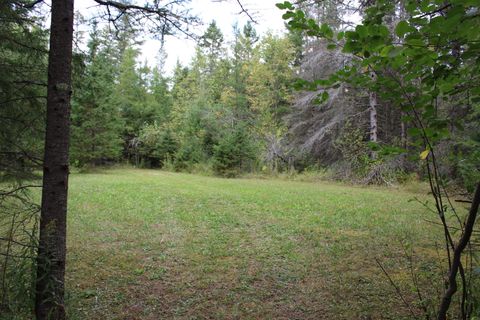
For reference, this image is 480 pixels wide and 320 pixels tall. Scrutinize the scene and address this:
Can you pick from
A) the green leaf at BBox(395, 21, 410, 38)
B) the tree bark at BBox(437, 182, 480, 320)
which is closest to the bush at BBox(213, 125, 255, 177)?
the tree bark at BBox(437, 182, 480, 320)

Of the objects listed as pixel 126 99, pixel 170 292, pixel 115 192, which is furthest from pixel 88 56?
pixel 126 99

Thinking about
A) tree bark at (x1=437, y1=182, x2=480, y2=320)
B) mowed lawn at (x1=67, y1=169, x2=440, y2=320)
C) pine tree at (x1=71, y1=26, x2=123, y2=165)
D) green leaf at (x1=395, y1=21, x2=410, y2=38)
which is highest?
pine tree at (x1=71, y1=26, x2=123, y2=165)

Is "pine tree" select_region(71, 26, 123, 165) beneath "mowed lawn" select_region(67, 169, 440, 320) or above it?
above

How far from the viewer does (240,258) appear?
438 centimetres

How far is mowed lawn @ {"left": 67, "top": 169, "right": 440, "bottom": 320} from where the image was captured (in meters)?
3.08

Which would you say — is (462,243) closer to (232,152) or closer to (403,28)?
(403,28)

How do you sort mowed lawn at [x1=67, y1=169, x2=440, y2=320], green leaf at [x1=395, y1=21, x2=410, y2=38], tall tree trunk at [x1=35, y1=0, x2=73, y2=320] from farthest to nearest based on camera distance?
mowed lawn at [x1=67, y1=169, x2=440, y2=320]
tall tree trunk at [x1=35, y1=0, x2=73, y2=320]
green leaf at [x1=395, y1=21, x2=410, y2=38]

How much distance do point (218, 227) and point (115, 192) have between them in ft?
17.1

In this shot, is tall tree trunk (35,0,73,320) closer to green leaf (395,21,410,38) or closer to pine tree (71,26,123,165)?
green leaf (395,21,410,38)

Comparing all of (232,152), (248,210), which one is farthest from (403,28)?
(232,152)

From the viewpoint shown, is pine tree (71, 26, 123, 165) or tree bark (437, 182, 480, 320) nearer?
tree bark (437, 182, 480, 320)

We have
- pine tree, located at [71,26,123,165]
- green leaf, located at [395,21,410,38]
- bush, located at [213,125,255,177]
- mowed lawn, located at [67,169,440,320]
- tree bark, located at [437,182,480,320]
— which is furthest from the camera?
pine tree, located at [71,26,123,165]

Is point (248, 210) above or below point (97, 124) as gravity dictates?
below

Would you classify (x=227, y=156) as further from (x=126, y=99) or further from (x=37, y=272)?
(x=37, y=272)
